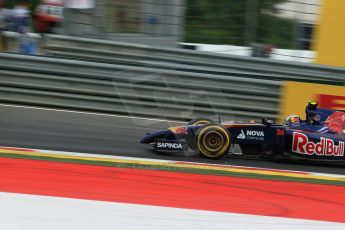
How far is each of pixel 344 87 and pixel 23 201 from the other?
6.60 meters

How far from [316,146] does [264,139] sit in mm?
637

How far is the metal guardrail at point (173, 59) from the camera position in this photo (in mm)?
10758

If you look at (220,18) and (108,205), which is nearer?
(108,205)

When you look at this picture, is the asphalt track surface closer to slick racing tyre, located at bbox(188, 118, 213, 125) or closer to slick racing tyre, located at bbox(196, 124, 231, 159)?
slick racing tyre, located at bbox(196, 124, 231, 159)

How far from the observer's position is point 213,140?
7.14m

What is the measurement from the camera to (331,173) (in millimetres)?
7215

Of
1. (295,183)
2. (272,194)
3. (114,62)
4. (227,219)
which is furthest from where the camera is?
(114,62)

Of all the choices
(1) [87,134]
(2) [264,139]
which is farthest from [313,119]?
(1) [87,134]

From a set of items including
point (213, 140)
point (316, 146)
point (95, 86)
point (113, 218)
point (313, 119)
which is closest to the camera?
point (113, 218)

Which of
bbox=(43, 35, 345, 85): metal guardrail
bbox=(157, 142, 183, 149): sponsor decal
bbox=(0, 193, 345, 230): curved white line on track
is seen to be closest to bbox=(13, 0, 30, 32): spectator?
bbox=(43, 35, 345, 85): metal guardrail

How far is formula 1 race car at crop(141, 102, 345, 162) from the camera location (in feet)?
23.4

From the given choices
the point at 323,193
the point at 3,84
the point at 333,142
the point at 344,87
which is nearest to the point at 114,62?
the point at 3,84

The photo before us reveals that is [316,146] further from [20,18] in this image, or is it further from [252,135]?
[20,18]

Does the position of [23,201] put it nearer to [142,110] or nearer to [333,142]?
[142,110]
